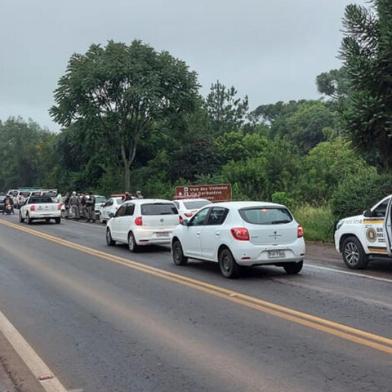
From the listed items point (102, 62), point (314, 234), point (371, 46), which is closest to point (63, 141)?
point (102, 62)

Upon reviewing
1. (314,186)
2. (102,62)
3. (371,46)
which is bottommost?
(314,186)

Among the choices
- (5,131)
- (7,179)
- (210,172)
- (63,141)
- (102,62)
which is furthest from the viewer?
(5,131)

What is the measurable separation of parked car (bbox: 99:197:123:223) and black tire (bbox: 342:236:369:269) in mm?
17072

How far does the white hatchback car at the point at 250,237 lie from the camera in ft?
39.4

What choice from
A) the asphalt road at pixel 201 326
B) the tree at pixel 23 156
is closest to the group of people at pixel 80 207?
the asphalt road at pixel 201 326

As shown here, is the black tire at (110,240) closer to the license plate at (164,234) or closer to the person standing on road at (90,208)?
the license plate at (164,234)

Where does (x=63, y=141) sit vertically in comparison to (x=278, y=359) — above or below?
above

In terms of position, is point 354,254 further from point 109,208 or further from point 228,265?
point 109,208

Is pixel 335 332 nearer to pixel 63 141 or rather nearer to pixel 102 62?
pixel 102 62

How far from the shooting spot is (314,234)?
20547 millimetres

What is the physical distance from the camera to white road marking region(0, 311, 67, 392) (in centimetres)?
577

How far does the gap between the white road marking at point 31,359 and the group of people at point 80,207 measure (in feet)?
86.1

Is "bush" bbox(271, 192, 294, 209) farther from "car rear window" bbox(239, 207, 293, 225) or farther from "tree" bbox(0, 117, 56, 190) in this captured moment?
"tree" bbox(0, 117, 56, 190)

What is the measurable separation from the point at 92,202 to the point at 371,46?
71.8 ft
